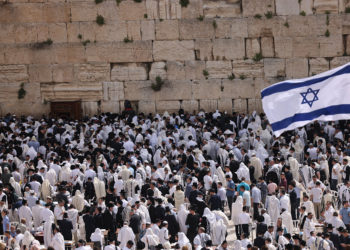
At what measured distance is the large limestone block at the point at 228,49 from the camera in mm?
30766

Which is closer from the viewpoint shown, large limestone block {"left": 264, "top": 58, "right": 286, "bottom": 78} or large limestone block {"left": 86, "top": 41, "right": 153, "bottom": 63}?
large limestone block {"left": 86, "top": 41, "right": 153, "bottom": 63}

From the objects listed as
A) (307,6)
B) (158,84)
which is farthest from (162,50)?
(307,6)

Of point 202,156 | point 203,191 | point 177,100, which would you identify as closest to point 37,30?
point 177,100

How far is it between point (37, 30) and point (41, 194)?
10467 mm

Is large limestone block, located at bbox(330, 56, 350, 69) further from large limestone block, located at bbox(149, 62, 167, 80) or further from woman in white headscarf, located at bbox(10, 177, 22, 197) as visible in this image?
woman in white headscarf, located at bbox(10, 177, 22, 197)

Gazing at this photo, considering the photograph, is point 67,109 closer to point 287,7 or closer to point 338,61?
point 287,7

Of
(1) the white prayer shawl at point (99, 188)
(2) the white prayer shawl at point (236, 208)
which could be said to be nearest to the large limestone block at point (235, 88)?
(1) the white prayer shawl at point (99, 188)

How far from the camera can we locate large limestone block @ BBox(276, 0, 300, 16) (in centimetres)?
3075

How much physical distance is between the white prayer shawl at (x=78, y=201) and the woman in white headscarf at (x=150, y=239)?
3029 millimetres

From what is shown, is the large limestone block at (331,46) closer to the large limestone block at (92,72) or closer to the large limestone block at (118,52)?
the large limestone block at (118,52)

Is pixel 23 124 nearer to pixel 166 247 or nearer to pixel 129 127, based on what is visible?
pixel 129 127

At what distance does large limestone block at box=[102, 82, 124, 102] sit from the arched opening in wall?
3.42 ft

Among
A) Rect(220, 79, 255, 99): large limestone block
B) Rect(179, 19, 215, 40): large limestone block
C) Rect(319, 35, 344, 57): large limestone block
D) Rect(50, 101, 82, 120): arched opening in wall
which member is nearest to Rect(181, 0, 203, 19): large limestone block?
Rect(179, 19, 215, 40): large limestone block

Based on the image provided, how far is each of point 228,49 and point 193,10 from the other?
1.87 metres
